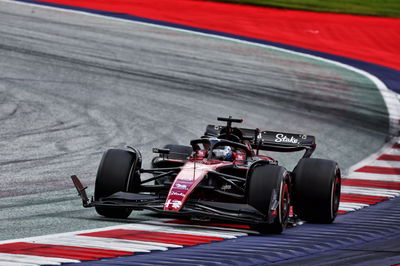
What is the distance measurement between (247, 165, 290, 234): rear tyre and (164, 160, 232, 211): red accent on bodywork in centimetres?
56

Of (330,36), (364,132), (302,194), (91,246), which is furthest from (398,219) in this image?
(330,36)

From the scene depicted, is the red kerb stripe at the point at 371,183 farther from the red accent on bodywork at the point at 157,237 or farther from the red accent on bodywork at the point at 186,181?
the red accent on bodywork at the point at 157,237

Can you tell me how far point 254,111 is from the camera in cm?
2156

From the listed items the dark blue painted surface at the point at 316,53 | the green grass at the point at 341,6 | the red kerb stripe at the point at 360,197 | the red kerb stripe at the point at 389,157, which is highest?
the green grass at the point at 341,6

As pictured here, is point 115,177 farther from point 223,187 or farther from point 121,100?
point 121,100

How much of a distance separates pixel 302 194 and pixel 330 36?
66.8 feet

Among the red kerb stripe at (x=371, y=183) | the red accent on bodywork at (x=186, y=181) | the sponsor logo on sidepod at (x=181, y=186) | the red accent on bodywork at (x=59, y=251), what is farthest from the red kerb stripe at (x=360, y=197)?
the red accent on bodywork at (x=59, y=251)

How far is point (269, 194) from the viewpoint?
421 inches

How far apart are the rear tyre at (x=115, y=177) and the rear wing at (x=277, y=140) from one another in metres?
1.88

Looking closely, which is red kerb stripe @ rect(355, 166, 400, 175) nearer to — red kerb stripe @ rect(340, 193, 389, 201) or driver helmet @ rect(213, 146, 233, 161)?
red kerb stripe @ rect(340, 193, 389, 201)

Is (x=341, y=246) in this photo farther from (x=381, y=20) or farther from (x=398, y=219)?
(x=381, y=20)

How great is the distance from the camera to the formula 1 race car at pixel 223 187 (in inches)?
421

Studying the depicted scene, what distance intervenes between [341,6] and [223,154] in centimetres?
2428

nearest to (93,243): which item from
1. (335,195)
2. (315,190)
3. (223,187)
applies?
(223,187)
